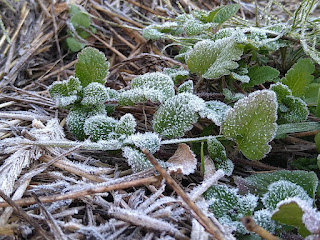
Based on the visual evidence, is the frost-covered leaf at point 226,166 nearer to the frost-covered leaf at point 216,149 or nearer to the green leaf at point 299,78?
the frost-covered leaf at point 216,149

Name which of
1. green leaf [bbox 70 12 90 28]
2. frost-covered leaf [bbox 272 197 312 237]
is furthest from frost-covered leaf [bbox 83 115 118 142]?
green leaf [bbox 70 12 90 28]

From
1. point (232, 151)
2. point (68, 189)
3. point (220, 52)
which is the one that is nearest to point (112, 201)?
point (68, 189)

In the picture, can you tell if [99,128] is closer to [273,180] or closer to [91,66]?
[91,66]

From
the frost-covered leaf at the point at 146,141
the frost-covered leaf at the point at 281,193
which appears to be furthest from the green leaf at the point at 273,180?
the frost-covered leaf at the point at 146,141

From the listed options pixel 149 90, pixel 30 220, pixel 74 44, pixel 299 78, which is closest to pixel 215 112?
pixel 149 90

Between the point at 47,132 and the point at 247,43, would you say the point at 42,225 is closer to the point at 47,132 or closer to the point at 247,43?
the point at 47,132

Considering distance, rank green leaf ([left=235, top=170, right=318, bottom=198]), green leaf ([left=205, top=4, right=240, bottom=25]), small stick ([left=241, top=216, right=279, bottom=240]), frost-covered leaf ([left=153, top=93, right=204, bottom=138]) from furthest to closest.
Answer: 1. green leaf ([left=205, top=4, right=240, bottom=25])
2. frost-covered leaf ([left=153, top=93, right=204, bottom=138])
3. green leaf ([left=235, top=170, right=318, bottom=198])
4. small stick ([left=241, top=216, right=279, bottom=240])

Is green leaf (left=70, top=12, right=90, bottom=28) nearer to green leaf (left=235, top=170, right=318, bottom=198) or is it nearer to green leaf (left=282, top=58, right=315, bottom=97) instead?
green leaf (left=282, top=58, right=315, bottom=97)
